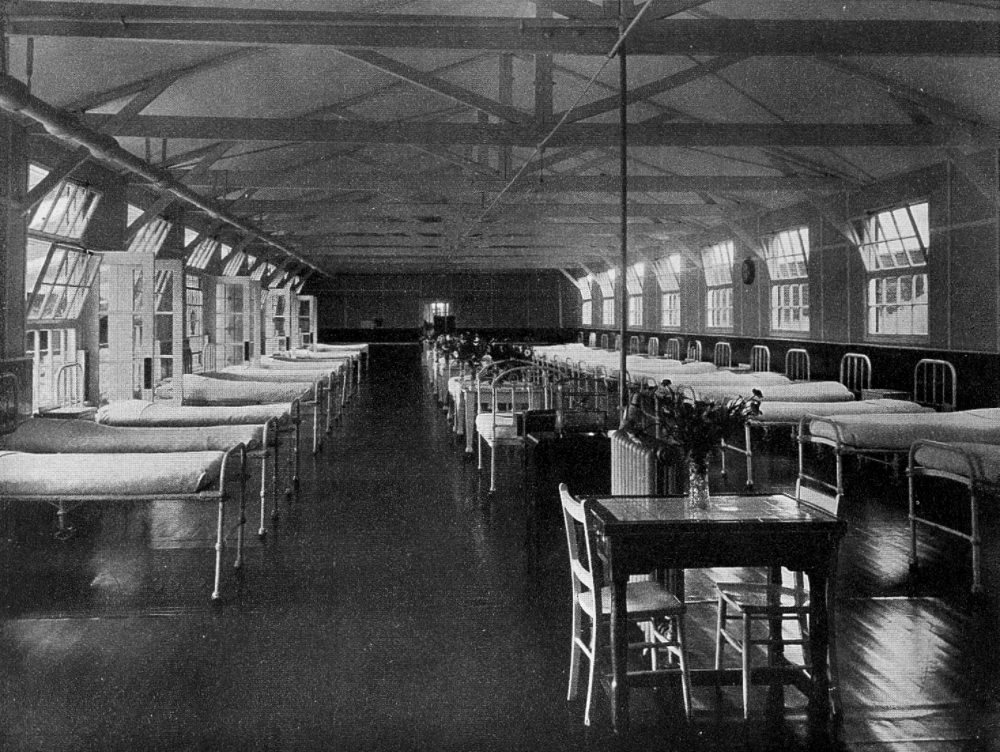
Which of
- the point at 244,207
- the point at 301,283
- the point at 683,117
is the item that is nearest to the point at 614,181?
the point at 683,117

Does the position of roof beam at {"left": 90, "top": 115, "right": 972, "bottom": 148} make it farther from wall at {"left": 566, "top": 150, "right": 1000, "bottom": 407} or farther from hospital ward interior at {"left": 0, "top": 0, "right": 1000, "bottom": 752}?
wall at {"left": 566, "top": 150, "right": 1000, "bottom": 407}

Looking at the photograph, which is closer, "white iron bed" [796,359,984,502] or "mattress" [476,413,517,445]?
"white iron bed" [796,359,984,502]

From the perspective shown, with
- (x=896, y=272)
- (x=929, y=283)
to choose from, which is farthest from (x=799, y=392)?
(x=896, y=272)

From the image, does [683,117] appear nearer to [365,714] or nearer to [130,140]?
[130,140]

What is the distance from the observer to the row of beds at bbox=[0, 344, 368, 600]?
481 cm

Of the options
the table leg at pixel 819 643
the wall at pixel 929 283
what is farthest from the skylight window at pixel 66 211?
the wall at pixel 929 283

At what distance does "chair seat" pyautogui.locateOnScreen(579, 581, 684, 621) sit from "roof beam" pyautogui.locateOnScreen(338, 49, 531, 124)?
5104 millimetres

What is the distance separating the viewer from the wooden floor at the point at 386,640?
10.1 feet

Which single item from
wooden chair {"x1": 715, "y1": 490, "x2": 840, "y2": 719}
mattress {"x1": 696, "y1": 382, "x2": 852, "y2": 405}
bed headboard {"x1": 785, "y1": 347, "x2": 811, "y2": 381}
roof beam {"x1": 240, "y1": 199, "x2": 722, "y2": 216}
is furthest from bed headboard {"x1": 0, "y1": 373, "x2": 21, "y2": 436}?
bed headboard {"x1": 785, "y1": 347, "x2": 811, "y2": 381}

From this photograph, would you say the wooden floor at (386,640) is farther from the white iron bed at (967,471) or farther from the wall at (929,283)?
the wall at (929,283)

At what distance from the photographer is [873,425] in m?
6.62

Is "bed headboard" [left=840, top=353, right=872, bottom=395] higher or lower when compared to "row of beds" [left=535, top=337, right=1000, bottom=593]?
higher

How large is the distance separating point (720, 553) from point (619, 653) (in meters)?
0.52

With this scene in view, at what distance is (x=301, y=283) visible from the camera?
3052 centimetres
